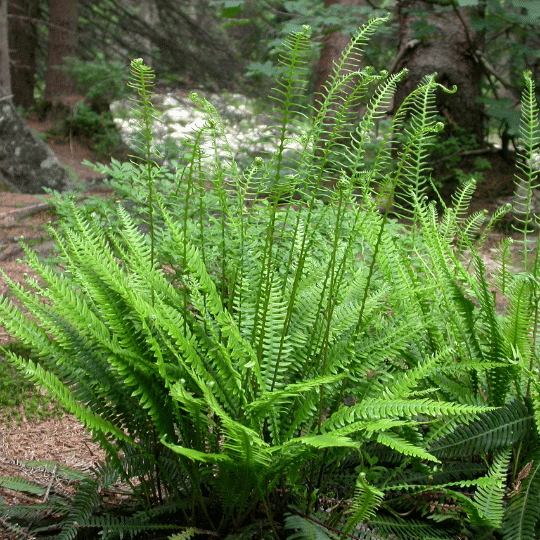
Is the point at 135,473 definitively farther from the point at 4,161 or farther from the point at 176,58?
the point at 176,58

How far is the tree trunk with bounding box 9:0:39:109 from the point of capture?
10727 millimetres

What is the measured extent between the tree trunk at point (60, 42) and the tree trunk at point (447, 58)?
6.42m

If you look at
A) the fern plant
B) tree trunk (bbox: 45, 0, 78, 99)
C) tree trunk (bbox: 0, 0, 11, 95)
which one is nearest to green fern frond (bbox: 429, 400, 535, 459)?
the fern plant

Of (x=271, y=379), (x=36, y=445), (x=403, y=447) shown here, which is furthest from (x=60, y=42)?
(x=403, y=447)

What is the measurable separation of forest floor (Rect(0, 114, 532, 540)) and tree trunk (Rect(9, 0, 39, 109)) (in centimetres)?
184

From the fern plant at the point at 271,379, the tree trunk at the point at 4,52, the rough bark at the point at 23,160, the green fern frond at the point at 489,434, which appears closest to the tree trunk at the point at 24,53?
the tree trunk at the point at 4,52

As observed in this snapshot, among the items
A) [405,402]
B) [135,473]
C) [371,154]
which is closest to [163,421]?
[135,473]

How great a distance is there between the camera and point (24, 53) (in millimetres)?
11156

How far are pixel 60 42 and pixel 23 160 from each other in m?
4.43

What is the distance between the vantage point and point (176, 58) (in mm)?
10703

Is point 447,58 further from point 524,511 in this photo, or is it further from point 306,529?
point 306,529

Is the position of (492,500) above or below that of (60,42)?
above

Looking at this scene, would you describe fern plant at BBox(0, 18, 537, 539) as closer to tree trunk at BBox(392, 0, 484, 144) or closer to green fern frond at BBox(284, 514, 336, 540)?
green fern frond at BBox(284, 514, 336, 540)

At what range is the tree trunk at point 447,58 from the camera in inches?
260
